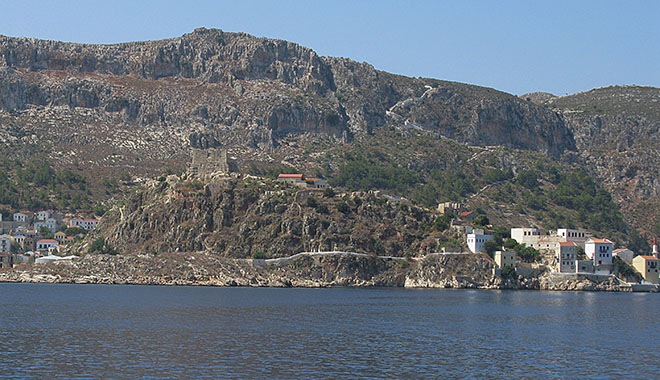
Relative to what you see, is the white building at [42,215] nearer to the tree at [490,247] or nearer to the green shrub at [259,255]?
the green shrub at [259,255]

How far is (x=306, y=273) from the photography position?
12231 cm

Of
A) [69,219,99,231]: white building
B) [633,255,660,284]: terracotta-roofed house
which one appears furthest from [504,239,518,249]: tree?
[69,219,99,231]: white building

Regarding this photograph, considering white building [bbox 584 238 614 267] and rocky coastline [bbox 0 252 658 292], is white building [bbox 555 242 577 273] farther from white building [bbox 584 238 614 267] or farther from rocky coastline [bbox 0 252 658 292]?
white building [bbox 584 238 614 267]

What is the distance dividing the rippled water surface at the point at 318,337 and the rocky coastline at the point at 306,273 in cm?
1853

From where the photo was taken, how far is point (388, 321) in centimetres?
7344

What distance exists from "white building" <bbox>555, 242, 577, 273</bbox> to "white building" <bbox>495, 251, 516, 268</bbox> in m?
6.38

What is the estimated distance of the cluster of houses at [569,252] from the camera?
125688 mm

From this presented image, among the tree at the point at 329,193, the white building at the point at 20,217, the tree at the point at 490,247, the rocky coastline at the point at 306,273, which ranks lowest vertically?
the rocky coastline at the point at 306,273

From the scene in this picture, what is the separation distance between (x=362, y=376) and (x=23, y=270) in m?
94.5

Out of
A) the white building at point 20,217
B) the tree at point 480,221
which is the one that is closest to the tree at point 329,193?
the tree at point 480,221

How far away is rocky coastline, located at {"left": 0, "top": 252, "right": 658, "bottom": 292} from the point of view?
12069cm

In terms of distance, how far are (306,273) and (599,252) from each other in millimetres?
41481

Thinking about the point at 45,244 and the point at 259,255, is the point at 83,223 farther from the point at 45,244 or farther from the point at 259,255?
the point at 259,255

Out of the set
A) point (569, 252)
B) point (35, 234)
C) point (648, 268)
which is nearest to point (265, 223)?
point (569, 252)
